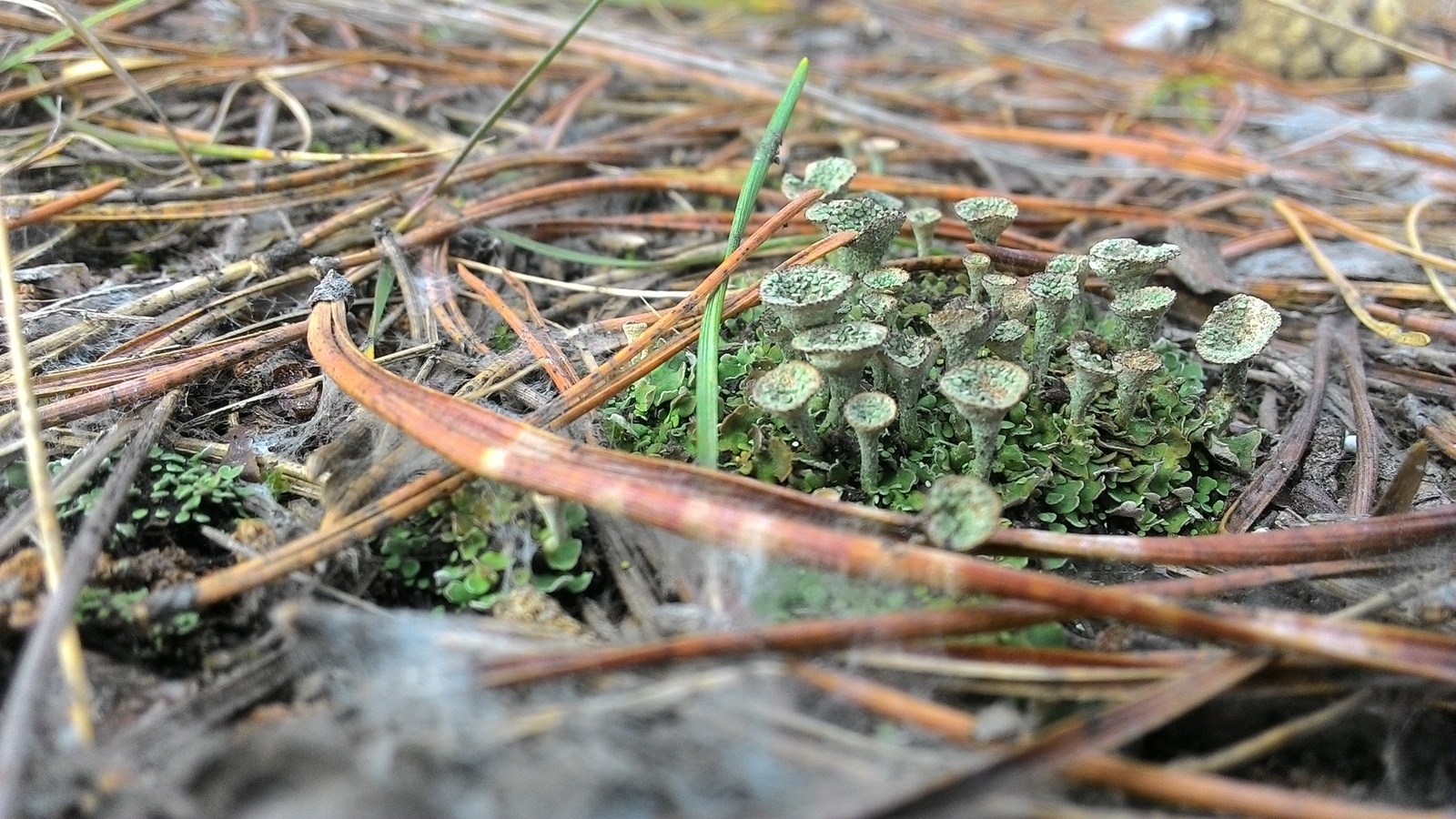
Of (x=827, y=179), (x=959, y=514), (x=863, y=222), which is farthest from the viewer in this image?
(x=827, y=179)

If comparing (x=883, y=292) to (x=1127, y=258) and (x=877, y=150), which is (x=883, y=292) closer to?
(x=1127, y=258)

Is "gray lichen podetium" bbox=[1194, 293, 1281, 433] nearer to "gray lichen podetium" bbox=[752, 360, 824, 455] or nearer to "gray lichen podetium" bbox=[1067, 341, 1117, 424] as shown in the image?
"gray lichen podetium" bbox=[1067, 341, 1117, 424]

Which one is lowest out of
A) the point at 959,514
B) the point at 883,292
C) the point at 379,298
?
the point at 379,298

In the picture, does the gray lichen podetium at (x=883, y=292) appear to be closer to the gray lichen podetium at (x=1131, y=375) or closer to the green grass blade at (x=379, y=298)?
the gray lichen podetium at (x=1131, y=375)

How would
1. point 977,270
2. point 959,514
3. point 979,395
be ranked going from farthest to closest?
1. point 977,270
2. point 979,395
3. point 959,514

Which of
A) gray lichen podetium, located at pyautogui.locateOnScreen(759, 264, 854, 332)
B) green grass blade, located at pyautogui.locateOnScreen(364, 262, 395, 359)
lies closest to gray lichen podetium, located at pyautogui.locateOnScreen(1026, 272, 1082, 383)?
gray lichen podetium, located at pyautogui.locateOnScreen(759, 264, 854, 332)

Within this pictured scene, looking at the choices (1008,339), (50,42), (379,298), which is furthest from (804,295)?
(50,42)

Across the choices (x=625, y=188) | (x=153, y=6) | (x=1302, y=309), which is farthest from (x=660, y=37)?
(x=1302, y=309)
